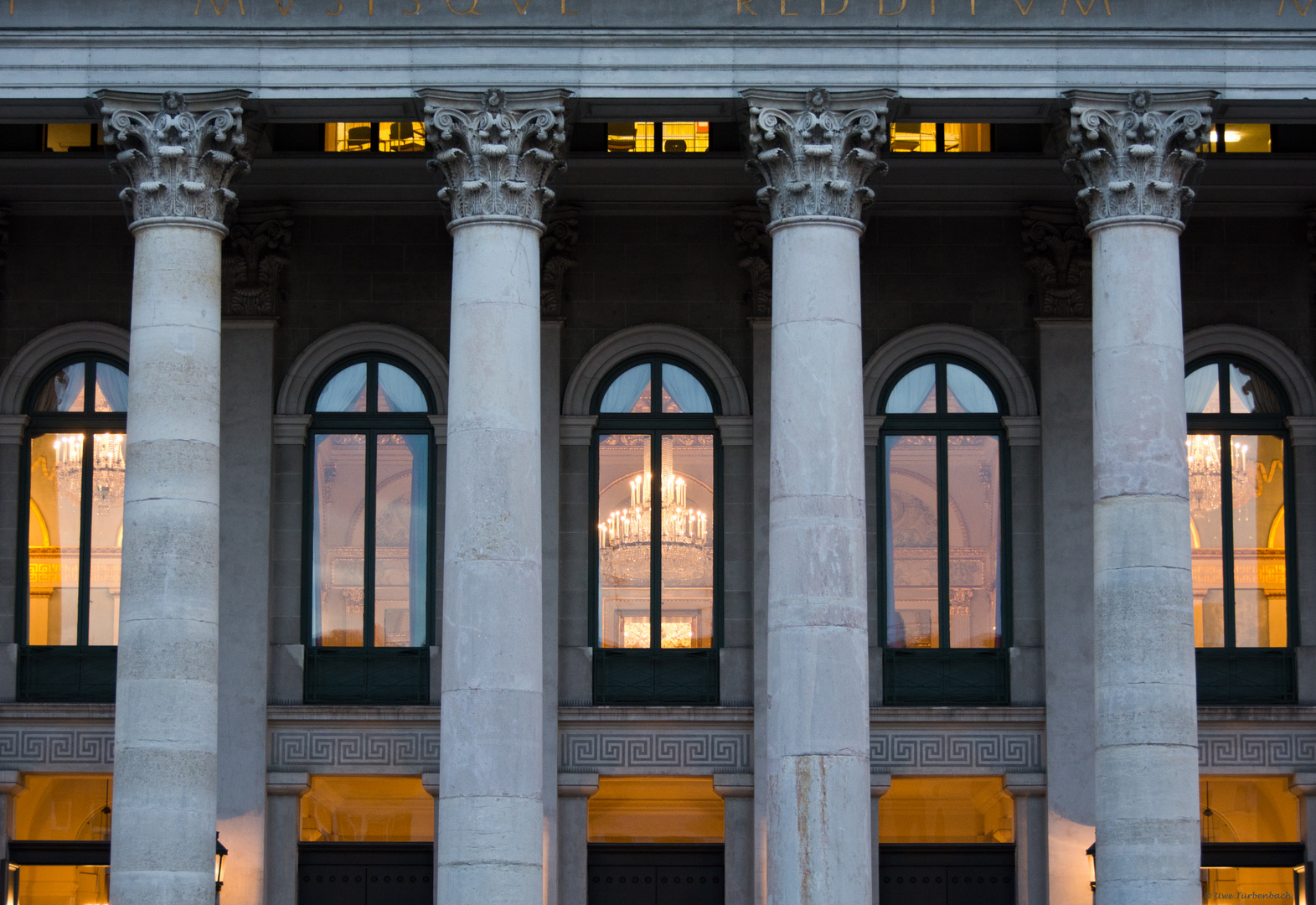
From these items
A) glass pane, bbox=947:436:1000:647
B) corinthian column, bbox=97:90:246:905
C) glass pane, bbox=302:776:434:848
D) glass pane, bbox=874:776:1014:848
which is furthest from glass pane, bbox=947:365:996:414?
corinthian column, bbox=97:90:246:905

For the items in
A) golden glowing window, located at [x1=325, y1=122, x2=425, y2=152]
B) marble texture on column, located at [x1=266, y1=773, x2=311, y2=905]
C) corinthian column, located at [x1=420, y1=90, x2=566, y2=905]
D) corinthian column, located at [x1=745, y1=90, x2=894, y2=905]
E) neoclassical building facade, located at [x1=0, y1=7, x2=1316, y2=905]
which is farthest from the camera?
golden glowing window, located at [x1=325, y1=122, x2=425, y2=152]

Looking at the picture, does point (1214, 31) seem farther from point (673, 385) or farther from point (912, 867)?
point (912, 867)

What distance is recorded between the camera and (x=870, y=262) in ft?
108

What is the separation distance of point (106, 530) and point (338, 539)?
11.9ft

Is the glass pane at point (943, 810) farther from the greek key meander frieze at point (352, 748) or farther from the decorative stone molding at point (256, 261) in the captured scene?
the decorative stone molding at point (256, 261)

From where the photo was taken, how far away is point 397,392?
33156 mm

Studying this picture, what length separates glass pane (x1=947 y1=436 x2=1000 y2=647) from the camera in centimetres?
3250

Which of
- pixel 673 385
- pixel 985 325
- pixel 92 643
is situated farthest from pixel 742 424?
pixel 92 643

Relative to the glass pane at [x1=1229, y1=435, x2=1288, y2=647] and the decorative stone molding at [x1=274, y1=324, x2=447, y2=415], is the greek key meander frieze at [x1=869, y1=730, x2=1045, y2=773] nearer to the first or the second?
the glass pane at [x1=1229, y1=435, x2=1288, y2=647]

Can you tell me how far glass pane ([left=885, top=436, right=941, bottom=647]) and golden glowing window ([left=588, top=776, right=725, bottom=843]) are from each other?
3.72 meters

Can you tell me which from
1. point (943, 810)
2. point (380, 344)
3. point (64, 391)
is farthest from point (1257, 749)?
point (64, 391)

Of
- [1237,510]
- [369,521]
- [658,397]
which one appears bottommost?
[369,521]

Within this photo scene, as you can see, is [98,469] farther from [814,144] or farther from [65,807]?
[814,144]

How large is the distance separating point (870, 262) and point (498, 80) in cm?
831
